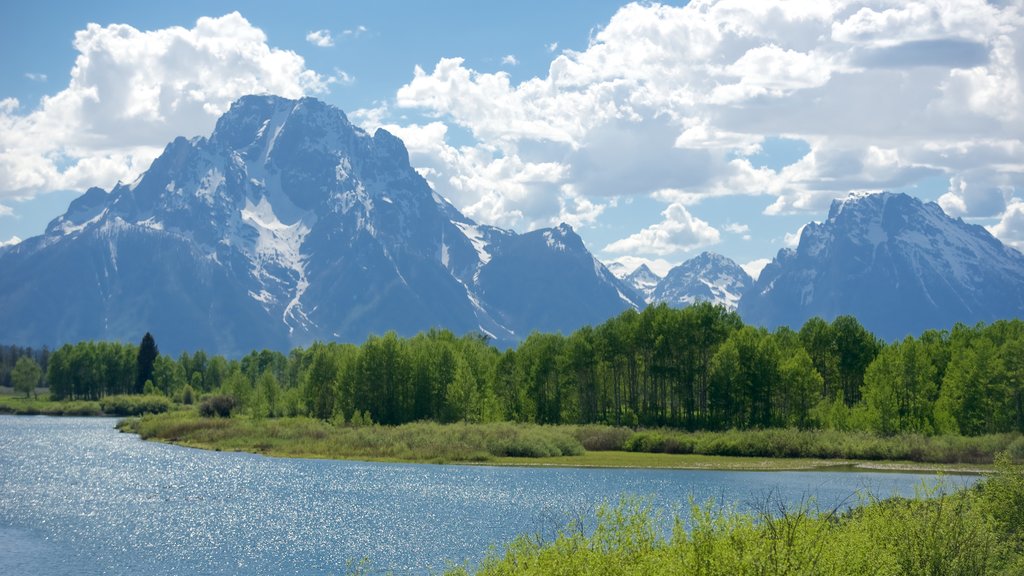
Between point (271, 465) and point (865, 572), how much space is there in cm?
8383

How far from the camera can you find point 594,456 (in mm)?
118312

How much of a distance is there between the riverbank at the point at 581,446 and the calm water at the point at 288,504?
7573 mm

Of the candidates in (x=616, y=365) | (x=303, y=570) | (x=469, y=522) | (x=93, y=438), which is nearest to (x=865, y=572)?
(x=303, y=570)

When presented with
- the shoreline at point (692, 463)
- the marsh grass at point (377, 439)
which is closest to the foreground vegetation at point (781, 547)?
the shoreline at point (692, 463)

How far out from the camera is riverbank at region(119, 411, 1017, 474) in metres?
111

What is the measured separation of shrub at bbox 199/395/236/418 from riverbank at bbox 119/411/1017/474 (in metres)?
20.9

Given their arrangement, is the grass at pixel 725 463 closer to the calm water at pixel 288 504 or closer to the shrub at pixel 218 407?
the calm water at pixel 288 504

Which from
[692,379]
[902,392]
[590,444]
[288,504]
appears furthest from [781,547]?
[692,379]

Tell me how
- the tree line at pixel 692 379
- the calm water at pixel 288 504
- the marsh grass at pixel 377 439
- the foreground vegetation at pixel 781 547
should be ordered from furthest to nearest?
the tree line at pixel 692 379 < the marsh grass at pixel 377 439 < the calm water at pixel 288 504 < the foreground vegetation at pixel 781 547

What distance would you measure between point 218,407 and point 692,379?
252 ft

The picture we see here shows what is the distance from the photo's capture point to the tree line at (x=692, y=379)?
413ft

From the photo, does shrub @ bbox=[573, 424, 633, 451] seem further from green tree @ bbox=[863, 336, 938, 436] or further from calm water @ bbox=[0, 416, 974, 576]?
green tree @ bbox=[863, 336, 938, 436]

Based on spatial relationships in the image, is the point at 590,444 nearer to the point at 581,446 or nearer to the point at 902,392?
the point at 581,446

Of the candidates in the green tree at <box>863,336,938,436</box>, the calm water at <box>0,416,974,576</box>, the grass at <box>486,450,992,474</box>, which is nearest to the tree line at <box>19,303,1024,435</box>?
the green tree at <box>863,336,938,436</box>
